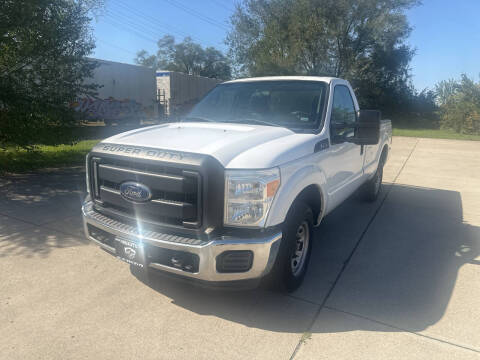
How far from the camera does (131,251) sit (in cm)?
294

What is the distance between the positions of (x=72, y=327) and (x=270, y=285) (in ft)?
5.23

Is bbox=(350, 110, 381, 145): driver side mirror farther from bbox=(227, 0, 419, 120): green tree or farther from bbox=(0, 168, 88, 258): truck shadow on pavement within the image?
bbox=(227, 0, 419, 120): green tree

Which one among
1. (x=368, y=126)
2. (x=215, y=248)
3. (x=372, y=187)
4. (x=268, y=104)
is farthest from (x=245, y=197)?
(x=372, y=187)

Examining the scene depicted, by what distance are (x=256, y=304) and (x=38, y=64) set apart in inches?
241

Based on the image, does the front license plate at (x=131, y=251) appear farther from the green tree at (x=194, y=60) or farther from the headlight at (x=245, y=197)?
the green tree at (x=194, y=60)

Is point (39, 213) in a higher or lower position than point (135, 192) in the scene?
lower

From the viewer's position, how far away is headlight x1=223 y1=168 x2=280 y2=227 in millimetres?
2748

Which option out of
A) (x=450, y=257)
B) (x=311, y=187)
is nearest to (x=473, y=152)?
(x=450, y=257)

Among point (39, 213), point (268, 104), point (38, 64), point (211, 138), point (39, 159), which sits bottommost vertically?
point (39, 159)

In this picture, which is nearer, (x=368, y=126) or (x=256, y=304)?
(x=256, y=304)

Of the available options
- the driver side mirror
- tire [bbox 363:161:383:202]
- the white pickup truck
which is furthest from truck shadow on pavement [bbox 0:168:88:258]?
tire [bbox 363:161:383:202]

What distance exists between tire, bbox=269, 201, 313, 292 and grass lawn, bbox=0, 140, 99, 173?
19.5ft

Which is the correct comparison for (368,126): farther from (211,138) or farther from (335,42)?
(335,42)

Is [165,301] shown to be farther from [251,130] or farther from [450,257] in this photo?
[450,257]
